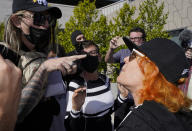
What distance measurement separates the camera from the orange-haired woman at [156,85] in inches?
53.8

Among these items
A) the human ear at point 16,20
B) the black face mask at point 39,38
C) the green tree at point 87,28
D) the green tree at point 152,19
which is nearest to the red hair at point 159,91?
the black face mask at point 39,38

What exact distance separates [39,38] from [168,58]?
1074 millimetres

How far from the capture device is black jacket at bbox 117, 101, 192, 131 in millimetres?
1287

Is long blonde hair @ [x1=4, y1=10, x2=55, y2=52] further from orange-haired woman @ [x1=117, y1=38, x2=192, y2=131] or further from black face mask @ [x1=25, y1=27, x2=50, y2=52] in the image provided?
orange-haired woman @ [x1=117, y1=38, x2=192, y2=131]

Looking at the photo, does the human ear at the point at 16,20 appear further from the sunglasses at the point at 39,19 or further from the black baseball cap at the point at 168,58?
the black baseball cap at the point at 168,58

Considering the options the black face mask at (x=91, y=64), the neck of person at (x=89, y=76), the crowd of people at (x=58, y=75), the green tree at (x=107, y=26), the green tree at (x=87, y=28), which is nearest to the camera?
the crowd of people at (x=58, y=75)

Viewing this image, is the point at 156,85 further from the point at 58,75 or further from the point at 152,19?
the point at 152,19

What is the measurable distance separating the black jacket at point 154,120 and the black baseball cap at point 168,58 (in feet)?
1.08

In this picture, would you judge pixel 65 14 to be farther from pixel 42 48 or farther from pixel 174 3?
pixel 42 48

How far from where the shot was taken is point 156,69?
5.32 ft

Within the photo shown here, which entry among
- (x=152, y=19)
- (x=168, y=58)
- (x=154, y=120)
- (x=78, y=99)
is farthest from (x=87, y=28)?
(x=154, y=120)

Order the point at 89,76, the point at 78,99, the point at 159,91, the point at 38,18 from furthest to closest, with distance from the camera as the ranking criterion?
the point at 89,76
the point at 78,99
the point at 159,91
the point at 38,18

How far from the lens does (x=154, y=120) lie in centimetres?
132

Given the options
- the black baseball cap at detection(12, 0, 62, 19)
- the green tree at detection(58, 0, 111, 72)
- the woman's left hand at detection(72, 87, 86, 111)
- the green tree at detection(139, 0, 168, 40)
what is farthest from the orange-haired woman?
the green tree at detection(139, 0, 168, 40)
